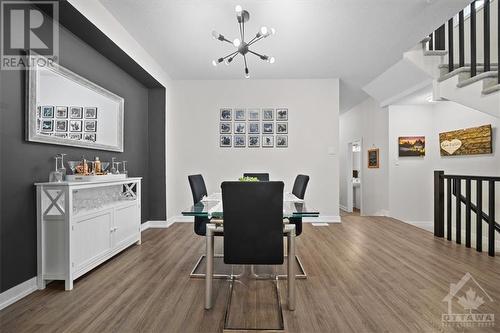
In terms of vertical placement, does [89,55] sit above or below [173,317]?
above

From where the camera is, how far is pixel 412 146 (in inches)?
216

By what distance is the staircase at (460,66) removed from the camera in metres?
2.96

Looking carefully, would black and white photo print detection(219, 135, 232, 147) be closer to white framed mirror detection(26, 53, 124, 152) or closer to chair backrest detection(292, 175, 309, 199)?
white framed mirror detection(26, 53, 124, 152)

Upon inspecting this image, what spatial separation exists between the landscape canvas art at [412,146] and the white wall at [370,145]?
0.34 meters

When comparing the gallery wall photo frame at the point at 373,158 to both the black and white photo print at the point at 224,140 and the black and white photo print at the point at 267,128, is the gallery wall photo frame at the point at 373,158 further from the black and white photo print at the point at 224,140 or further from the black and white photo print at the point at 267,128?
the black and white photo print at the point at 224,140

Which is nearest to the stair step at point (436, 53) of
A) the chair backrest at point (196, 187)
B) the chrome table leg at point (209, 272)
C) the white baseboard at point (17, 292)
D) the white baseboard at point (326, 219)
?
the white baseboard at point (326, 219)

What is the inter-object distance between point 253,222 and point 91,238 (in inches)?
72.7

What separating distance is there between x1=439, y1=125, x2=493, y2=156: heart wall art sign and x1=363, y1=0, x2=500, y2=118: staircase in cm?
110

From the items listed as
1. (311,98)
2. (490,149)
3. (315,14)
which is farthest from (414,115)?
(315,14)

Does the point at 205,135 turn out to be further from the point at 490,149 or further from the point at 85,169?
the point at 490,149

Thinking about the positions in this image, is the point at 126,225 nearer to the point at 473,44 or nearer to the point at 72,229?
the point at 72,229

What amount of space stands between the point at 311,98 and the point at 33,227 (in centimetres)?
475

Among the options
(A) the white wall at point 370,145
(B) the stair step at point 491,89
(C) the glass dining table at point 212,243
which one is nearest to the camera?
(C) the glass dining table at point 212,243

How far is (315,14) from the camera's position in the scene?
2.90 meters
